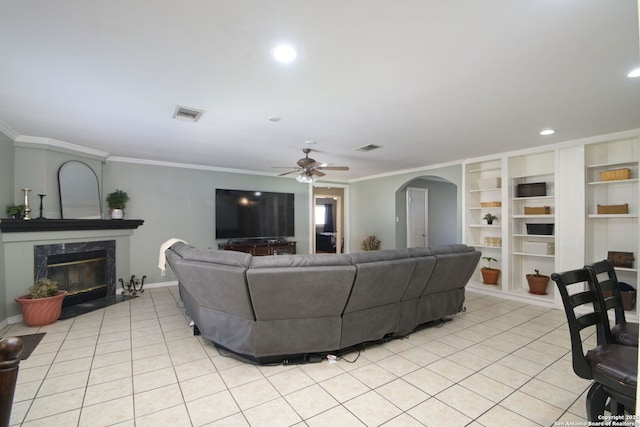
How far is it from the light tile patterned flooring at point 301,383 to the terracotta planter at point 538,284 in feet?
4.15

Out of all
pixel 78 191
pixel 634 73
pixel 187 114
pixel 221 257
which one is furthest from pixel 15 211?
pixel 634 73

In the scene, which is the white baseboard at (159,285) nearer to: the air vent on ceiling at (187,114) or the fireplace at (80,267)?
the fireplace at (80,267)

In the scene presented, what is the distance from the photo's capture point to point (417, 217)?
7523 millimetres

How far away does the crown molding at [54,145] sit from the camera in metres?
4.03

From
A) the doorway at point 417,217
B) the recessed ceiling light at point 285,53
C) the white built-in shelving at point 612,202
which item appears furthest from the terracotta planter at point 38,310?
the white built-in shelving at point 612,202

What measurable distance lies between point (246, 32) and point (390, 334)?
9.93 ft

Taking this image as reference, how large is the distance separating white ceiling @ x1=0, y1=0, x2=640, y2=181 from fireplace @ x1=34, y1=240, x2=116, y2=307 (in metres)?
1.63

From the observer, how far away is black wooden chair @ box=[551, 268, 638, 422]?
134 centimetres

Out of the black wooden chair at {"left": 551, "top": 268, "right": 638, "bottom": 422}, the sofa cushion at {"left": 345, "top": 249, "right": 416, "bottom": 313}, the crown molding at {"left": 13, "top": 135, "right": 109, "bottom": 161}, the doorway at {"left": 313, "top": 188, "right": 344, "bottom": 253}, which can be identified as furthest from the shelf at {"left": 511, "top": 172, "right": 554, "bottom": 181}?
the crown molding at {"left": 13, "top": 135, "right": 109, "bottom": 161}

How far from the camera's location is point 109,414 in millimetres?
2006

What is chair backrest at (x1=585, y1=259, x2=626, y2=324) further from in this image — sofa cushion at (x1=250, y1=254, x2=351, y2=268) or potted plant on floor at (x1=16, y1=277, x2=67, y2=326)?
potted plant on floor at (x1=16, y1=277, x2=67, y2=326)

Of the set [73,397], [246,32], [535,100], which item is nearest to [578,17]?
[535,100]

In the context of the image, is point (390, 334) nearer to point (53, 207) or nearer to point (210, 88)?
point (210, 88)

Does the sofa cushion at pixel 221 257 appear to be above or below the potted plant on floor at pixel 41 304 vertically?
above
